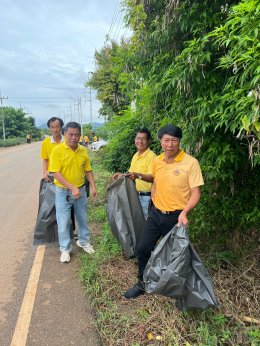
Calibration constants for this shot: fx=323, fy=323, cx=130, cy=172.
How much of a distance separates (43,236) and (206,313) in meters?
2.64

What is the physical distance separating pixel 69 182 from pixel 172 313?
2118 millimetres

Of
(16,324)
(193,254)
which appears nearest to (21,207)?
(16,324)

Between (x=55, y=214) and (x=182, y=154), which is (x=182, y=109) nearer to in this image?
(x=182, y=154)

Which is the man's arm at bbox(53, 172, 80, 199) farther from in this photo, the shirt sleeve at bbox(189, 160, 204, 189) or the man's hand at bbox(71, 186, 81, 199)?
the shirt sleeve at bbox(189, 160, 204, 189)

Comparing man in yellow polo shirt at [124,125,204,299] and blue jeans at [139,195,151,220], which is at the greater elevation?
man in yellow polo shirt at [124,125,204,299]

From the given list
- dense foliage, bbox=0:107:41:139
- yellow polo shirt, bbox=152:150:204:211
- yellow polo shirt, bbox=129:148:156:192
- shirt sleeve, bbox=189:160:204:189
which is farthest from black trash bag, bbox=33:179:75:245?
dense foliage, bbox=0:107:41:139

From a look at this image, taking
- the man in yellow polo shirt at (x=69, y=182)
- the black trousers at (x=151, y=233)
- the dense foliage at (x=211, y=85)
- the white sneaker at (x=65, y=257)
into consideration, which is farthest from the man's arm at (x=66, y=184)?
the dense foliage at (x=211, y=85)

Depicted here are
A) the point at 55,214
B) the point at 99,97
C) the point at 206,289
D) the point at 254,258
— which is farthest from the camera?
the point at 99,97

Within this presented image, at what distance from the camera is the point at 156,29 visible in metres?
3.29

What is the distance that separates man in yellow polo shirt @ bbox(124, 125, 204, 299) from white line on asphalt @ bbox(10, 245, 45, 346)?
49.7 inches

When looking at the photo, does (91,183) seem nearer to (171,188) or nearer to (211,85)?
(171,188)

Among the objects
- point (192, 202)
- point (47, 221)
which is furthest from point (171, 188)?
point (47, 221)

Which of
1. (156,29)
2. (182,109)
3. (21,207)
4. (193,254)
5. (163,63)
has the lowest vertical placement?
(21,207)

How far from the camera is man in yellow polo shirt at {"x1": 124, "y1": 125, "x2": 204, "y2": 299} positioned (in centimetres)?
281
